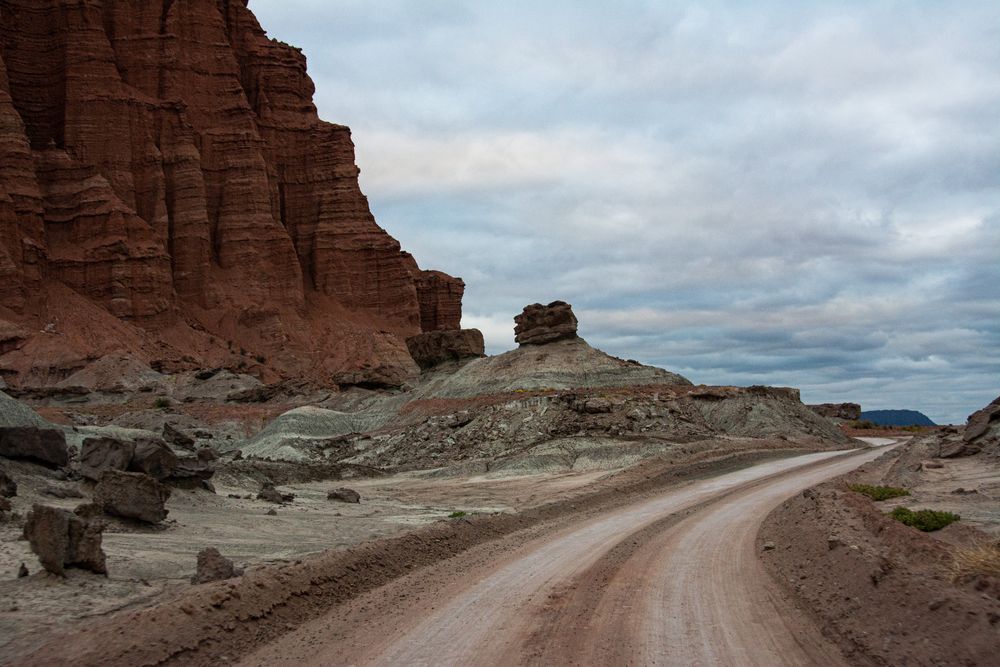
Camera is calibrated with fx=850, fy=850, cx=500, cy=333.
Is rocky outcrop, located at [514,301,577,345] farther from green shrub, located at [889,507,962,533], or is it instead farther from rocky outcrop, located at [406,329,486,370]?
green shrub, located at [889,507,962,533]

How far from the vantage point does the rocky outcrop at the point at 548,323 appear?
201 feet

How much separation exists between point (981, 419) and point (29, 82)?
356ft

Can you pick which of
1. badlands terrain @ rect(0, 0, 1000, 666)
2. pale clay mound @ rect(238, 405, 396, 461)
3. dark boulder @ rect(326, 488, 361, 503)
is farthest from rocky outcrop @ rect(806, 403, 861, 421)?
dark boulder @ rect(326, 488, 361, 503)

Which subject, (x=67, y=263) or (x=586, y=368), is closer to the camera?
(x=586, y=368)

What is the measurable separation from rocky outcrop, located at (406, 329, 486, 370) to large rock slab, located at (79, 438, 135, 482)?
5044cm

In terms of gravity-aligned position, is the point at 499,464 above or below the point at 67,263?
below

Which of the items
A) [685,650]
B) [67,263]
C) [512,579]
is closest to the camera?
[685,650]

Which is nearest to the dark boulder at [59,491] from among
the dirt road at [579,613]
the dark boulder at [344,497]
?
the dark boulder at [344,497]

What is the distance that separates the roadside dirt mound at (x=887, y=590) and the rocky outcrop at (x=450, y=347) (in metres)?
55.4

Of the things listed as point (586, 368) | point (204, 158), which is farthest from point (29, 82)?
point (586, 368)

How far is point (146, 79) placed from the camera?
104 meters

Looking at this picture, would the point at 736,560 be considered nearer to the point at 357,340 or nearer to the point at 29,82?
the point at 357,340

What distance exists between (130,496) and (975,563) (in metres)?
13.2

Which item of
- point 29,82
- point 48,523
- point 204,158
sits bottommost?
point 48,523
